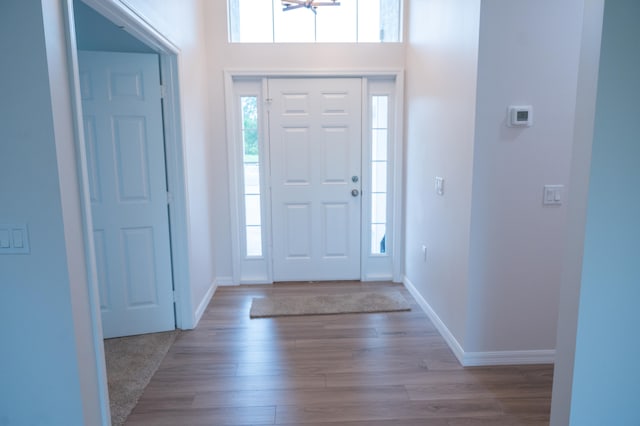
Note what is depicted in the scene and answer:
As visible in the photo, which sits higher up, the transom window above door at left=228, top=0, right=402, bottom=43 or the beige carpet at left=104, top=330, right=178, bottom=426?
the transom window above door at left=228, top=0, right=402, bottom=43

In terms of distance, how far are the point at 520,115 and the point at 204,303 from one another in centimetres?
286

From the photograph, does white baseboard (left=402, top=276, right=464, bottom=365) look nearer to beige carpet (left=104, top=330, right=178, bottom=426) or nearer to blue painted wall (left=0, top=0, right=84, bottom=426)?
beige carpet (left=104, top=330, right=178, bottom=426)

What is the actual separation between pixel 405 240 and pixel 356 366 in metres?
1.81

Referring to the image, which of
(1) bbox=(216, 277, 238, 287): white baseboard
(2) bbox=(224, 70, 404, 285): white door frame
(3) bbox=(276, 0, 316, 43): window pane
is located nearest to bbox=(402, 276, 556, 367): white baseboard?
(2) bbox=(224, 70, 404, 285): white door frame

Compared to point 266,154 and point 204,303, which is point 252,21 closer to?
point 266,154

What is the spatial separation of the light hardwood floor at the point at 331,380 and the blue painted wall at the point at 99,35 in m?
2.09

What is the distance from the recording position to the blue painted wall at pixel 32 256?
140 cm

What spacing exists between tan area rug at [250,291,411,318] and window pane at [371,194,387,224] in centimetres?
78

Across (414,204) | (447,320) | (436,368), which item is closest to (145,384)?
(436,368)

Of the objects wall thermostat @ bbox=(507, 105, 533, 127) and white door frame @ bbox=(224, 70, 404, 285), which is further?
white door frame @ bbox=(224, 70, 404, 285)

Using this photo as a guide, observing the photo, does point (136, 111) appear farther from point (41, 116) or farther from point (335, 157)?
point (335, 157)

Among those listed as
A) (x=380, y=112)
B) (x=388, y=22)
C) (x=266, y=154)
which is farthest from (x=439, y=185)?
(x=388, y=22)

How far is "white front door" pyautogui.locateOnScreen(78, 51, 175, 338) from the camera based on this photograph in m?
2.80

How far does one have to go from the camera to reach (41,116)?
144 cm
